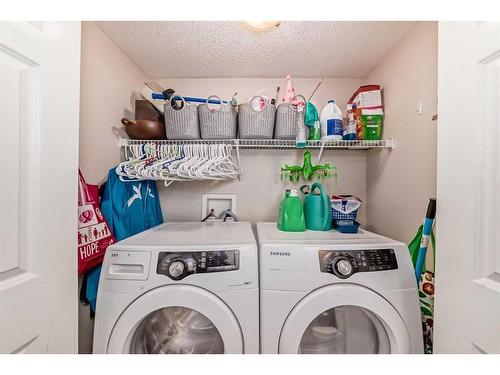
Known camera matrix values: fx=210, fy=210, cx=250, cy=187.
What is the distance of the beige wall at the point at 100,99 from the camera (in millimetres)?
1119

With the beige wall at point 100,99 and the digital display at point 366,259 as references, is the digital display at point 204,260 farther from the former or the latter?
the beige wall at point 100,99

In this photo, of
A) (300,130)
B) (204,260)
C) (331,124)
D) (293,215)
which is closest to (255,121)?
(300,130)

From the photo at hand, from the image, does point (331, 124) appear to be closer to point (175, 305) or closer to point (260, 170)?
point (260, 170)

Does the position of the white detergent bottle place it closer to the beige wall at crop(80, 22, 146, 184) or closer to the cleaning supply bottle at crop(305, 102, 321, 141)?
the cleaning supply bottle at crop(305, 102, 321, 141)

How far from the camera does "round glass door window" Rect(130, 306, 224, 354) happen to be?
1.01 metres

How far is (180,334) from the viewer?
102 centimetres

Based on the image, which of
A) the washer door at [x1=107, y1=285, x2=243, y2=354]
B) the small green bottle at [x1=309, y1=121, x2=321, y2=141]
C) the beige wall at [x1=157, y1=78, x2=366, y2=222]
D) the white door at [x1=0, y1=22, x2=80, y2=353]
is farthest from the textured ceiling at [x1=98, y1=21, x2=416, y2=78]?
the washer door at [x1=107, y1=285, x2=243, y2=354]

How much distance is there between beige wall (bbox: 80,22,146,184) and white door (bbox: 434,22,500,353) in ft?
5.03

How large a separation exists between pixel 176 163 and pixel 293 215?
2.50ft

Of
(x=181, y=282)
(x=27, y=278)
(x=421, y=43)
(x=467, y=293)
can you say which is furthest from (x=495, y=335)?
(x=421, y=43)

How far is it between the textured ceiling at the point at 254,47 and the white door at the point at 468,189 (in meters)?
0.73

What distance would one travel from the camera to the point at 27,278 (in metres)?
0.49
